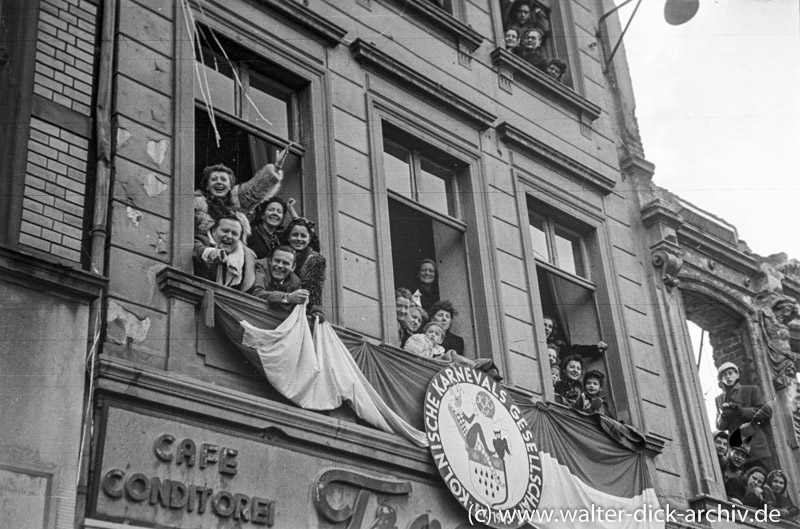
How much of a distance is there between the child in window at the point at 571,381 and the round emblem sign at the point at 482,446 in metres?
1.87

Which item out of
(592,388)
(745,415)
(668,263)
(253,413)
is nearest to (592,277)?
(668,263)

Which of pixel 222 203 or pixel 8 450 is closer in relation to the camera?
pixel 8 450

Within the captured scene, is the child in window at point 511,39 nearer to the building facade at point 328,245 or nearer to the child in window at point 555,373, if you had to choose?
the building facade at point 328,245

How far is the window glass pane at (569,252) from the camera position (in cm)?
1493

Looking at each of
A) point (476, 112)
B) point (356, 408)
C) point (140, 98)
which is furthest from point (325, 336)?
point (476, 112)

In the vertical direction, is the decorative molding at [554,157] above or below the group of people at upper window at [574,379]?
above

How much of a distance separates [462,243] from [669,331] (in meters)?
3.51

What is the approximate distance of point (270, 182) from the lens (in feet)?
35.6

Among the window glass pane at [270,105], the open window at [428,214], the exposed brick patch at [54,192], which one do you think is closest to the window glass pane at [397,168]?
the open window at [428,214]

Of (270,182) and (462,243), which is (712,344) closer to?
(462,243)

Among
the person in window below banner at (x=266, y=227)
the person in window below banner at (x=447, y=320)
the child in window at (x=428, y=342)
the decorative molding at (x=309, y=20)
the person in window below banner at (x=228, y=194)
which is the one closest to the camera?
the person in window below banner at (x=228, y=194)

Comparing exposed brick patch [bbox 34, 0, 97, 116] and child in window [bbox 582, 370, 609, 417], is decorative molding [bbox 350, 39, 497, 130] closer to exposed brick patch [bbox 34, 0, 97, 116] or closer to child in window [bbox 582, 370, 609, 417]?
child in window [bbox 582, 370, 609, 417]

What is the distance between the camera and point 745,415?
1571 cm

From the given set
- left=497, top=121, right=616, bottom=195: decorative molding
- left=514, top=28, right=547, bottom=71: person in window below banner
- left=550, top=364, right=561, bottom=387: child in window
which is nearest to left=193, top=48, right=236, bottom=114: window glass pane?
left=497, top=121, right=616, bottom=195: decorative molding
